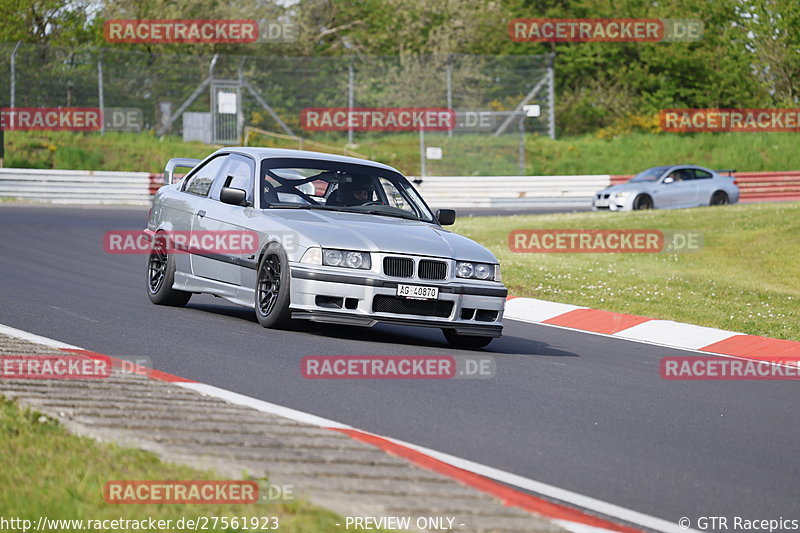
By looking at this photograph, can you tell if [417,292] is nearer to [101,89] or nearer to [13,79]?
[13,79]

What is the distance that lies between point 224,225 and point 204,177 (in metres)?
1.22

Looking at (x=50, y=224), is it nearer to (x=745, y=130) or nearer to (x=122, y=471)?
(x=122, y=471)

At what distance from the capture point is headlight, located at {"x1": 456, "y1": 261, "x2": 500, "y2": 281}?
10.2 meters

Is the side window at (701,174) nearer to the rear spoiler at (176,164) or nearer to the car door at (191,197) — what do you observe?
the rear spoiler at (176,164)

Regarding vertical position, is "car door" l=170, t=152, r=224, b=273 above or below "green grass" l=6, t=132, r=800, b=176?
below

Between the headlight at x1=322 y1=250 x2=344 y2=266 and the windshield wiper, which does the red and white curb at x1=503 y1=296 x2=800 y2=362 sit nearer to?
the windshield wiper

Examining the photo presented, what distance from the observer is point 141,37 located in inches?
1884

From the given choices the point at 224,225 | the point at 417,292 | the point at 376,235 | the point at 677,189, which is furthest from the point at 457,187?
the point at 417,292

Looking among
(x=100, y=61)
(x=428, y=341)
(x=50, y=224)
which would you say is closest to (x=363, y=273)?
(x=428, y=341)

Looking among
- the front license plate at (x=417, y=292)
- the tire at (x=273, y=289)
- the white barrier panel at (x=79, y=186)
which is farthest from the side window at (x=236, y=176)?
the white barrier panel at (x=79, y=186)

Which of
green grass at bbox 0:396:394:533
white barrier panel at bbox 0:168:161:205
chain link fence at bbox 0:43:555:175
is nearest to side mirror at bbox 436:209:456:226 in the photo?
green grass at bbox 0:396:394:533

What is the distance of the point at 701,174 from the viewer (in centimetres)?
3431

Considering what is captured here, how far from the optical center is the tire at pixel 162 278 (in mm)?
11891

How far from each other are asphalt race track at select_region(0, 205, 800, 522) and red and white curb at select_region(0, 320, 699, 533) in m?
0.11
